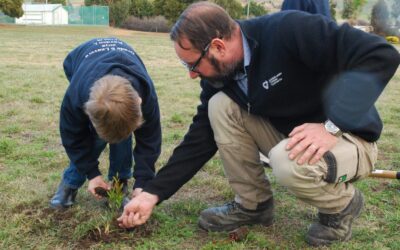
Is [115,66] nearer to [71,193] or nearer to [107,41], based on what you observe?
[107,41]

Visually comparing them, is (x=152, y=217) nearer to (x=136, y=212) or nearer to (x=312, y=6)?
(x=136, y=212)

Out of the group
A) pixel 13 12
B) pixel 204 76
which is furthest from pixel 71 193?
pixel 13 12

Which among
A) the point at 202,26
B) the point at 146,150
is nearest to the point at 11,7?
the point at 146,150

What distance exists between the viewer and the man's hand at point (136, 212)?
308 centimetres

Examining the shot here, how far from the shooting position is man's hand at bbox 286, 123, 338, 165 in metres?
2.75

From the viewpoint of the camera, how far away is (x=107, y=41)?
3.95 m

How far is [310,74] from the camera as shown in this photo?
2.91m

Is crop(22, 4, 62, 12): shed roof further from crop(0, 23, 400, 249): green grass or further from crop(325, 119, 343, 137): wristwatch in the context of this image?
crop(325, 119, 343, 137): wristwatch

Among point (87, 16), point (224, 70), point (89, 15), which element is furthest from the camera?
point (87, 16)

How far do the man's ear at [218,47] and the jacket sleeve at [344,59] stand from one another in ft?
1.02

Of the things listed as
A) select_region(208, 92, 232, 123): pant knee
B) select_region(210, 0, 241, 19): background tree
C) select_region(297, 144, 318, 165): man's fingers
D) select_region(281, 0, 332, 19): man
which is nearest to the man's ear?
select_region(208, 92, 232, 123): pant knee

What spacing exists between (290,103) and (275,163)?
Answer: 14.1 inches

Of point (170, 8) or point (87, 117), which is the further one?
point (170, 8)

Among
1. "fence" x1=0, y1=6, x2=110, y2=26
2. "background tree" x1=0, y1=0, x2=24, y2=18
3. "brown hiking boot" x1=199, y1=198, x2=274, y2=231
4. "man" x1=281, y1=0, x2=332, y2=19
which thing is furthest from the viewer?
"fence" x1=0, y1=6, x2=110, y2=26
